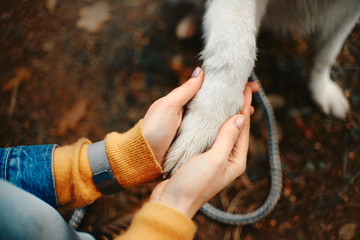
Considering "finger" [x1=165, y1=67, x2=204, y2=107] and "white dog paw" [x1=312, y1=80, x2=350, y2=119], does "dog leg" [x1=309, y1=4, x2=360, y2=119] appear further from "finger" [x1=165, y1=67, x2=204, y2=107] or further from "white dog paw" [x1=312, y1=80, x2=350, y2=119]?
"finger" [x1=165, y1=67, x2=204, y2=107]

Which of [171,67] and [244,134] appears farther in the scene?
[171,67]

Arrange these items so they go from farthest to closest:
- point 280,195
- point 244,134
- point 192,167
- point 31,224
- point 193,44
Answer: point 193,44, point 280,195, point 244,134, point 192,167, point 31,224

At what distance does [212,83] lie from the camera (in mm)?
594

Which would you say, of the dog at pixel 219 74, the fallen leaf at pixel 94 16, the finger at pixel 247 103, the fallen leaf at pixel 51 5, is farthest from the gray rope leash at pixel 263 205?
the fallen leaf at pixel 51 5

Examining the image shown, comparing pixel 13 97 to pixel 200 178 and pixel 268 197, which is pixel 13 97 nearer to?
pixel 200 178

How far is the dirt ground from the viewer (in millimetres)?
914

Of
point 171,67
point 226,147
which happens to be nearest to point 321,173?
point 226,147

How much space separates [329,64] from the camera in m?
0.93

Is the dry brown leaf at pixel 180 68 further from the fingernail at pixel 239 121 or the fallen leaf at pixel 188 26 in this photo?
the fingernail at pixel 239 121

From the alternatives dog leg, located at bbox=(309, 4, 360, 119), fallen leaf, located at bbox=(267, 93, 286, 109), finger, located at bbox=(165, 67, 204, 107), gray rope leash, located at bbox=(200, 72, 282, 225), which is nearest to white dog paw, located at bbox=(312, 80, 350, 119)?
dog leg, located at bbox=(309, 4, 360, 119)

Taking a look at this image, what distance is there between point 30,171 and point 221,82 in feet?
1.63

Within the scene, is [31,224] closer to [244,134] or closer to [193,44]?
[244,134]

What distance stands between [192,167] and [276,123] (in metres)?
0.58

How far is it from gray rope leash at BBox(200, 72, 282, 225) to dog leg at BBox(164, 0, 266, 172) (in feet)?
0.83
